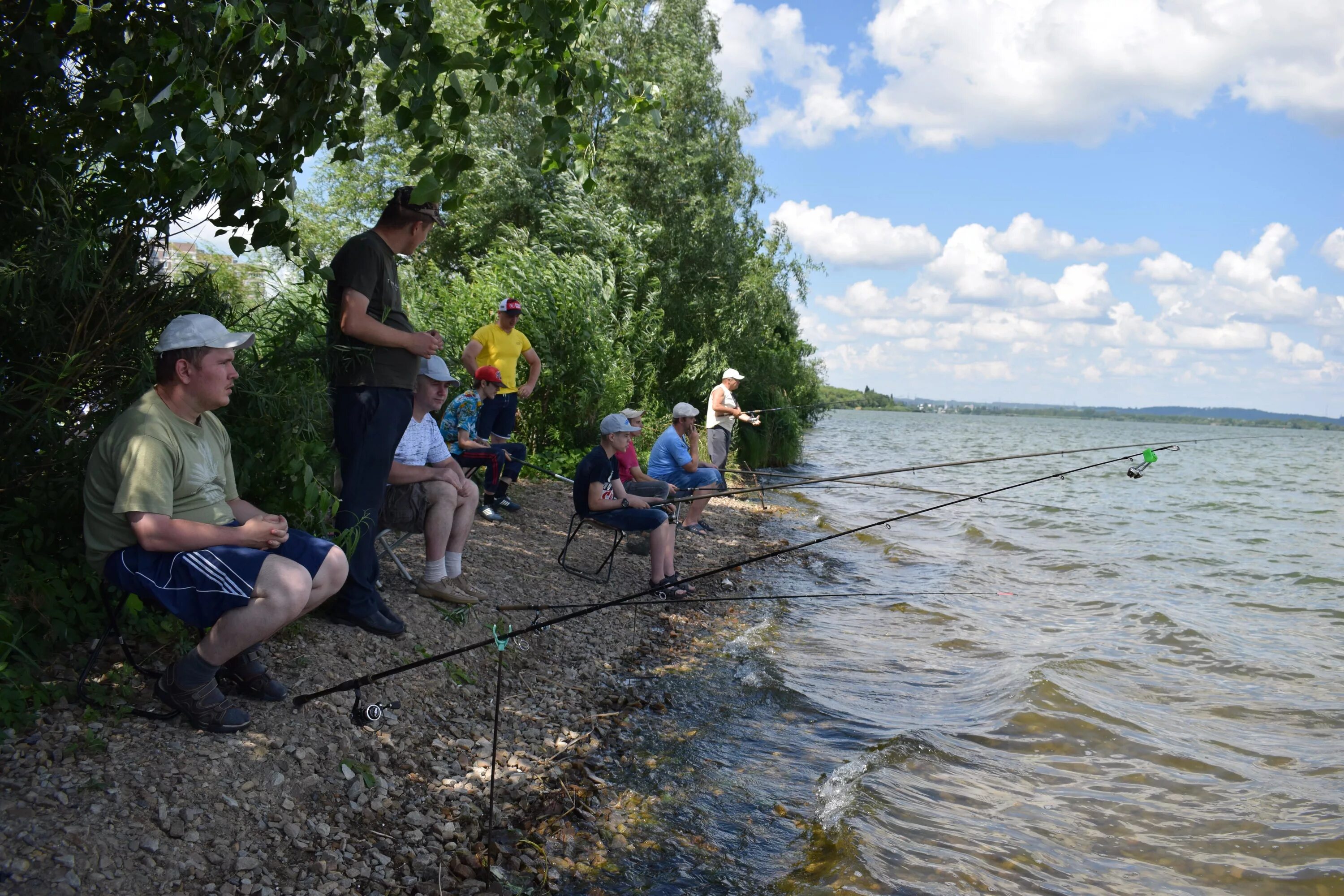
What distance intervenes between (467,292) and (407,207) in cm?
878

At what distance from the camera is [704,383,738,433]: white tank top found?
13.3 meters

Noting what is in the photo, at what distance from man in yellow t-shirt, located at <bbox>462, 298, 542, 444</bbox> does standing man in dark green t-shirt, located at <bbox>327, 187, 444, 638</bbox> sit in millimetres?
4486

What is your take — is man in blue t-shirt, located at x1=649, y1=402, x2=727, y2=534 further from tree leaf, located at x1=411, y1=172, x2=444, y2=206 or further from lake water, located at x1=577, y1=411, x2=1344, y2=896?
tree leaf, located at x1=411, y1=172, x2=444, y2=206

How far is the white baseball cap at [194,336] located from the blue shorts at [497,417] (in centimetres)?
581

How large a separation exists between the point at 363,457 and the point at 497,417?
16.2ft

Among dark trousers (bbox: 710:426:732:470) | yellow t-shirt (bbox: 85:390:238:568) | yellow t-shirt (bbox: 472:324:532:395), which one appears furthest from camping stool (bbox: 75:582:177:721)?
dark trousers (bbox: 710:426:732:470)

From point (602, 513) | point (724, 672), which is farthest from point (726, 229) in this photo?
point (724, 672)

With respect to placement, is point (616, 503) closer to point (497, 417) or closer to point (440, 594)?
point (440, 594)

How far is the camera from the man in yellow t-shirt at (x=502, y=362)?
9.42m

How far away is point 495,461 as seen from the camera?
884 centimetres

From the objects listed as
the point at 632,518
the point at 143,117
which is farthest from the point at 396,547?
the point at 143,117

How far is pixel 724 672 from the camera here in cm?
656

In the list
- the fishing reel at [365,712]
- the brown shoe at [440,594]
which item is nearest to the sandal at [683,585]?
the brown shoe at [440,594]

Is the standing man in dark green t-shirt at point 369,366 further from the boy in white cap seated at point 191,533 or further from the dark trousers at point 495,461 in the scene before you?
the dark trousers at point 495,461
